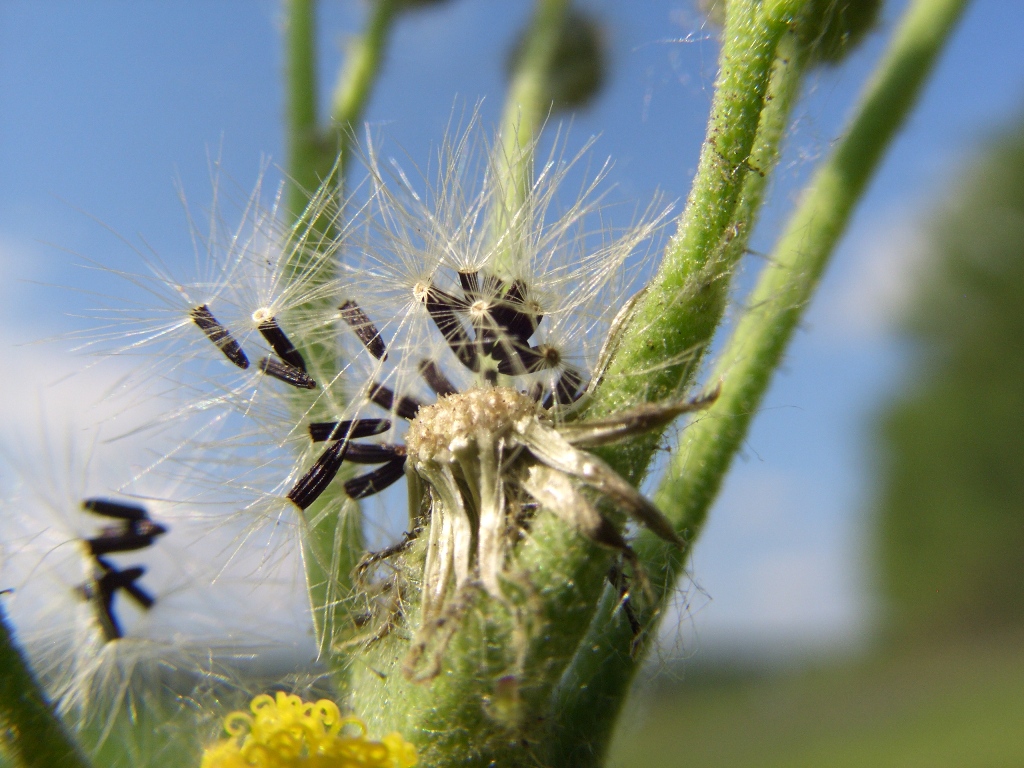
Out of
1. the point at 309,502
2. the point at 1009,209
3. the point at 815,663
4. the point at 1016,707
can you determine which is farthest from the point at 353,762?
the point at 815,663

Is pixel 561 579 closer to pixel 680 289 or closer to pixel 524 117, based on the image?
pixel 680 289

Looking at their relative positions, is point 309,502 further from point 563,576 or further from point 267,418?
point 563,576

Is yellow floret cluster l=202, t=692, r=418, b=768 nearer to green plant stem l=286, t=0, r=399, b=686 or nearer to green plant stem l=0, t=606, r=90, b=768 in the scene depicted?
green plant stem l=286, t=0, r=399, b=686

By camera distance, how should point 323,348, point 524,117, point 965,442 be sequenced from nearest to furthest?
Answer: point 323,348, point 524,117, point 965,442

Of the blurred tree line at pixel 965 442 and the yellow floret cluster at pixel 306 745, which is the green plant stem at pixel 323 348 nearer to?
the yellow floret cluster at pixel 306 745

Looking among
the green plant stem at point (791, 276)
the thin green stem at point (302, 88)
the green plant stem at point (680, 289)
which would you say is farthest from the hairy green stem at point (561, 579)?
the thin green stem at point (302, 88)

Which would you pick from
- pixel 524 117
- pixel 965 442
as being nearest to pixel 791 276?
pixel 524 117

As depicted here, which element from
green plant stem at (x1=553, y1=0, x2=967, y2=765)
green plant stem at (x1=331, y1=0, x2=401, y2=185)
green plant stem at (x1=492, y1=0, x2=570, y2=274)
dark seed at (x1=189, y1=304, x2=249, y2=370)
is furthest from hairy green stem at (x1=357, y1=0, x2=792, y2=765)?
green plant stem at (x1=331, y1=0, x2=401, y2=185)
